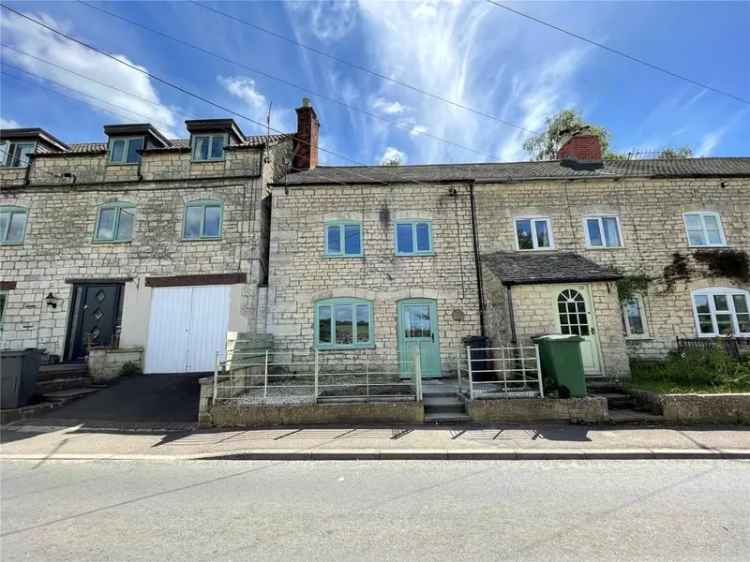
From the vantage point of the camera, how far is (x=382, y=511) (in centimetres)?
383

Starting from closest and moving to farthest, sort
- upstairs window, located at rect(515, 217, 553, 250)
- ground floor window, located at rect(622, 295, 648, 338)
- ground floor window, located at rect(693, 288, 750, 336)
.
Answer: ground floor window, located at rect(693, 288, 750, 336) < ground floor window, located at rect(622, 295, 648, 338) < upstairs window, located at rect(515, 217, 553, 250)

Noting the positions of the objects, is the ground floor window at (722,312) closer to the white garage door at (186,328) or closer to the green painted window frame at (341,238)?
the green painted window frame at (341,238)

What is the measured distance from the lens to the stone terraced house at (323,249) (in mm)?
11305

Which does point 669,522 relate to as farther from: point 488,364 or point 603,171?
point 603,171

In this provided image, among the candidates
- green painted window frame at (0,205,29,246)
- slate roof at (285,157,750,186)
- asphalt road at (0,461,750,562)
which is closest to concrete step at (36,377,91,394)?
asphalt road at (0,461,750,562)

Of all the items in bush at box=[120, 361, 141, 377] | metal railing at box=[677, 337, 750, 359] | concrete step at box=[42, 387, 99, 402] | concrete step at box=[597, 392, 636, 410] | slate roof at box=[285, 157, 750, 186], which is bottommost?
concrete step at box=[597, 392, 636, 410]

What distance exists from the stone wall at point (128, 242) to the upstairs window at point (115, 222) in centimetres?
21

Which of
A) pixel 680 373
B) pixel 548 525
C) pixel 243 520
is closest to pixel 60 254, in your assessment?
pixel 243 520

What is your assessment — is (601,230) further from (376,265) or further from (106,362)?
(106,362)

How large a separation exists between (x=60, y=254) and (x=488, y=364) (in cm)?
1539

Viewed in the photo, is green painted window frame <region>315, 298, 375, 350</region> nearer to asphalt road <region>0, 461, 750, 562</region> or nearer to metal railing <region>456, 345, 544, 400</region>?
metal railing <region>456, 345, 544, 400</region>

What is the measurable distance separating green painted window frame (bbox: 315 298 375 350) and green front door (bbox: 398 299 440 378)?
94 cm

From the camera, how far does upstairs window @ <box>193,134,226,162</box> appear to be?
513 inches

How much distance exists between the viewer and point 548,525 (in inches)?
135
